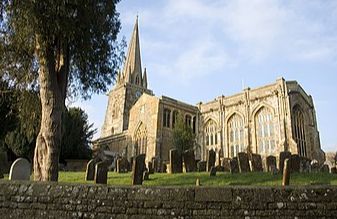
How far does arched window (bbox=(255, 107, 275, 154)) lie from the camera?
3825 centimetres

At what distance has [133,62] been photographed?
2734 inches

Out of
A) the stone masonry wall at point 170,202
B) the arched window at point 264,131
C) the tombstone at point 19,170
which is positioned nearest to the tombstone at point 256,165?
the tombstone at point 19,170

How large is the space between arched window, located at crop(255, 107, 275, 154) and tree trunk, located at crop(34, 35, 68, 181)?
30.3 meters

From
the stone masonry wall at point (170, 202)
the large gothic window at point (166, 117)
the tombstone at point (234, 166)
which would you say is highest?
the large gothic window at point (166, 117)

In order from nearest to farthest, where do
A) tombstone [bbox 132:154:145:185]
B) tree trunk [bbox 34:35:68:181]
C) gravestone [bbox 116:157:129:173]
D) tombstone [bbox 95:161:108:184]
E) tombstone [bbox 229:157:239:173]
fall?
1. tombstone [bbox 95:161:108:184]
2. tombstone [bbox 132:154:145:185]
3. tree trunk [bbox 34:35:68:181]
4. tombstone [bbox 229:157:239:173]
5. gravestone [bbox 116:157:129:173]

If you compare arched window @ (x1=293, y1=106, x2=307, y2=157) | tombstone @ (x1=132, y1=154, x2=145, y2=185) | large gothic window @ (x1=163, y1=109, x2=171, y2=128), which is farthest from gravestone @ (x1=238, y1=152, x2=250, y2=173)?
large gothic window @ (x1=163, y1=109, x2=171, y2=128)

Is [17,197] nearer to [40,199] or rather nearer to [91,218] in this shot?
[40,199]

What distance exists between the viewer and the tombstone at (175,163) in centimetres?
1716

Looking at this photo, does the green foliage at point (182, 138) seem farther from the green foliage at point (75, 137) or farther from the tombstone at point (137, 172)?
the tombstone at point (137, 172)

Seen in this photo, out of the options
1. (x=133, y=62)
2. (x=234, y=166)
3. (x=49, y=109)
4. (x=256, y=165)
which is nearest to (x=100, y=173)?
(x=49, y=109)

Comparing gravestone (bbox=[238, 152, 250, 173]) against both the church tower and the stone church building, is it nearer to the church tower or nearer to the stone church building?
the stone church building

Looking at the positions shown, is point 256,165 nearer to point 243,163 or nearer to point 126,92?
point 243,163

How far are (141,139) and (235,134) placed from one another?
1305 centimetres

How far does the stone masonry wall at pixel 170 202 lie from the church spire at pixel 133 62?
62.0 m
